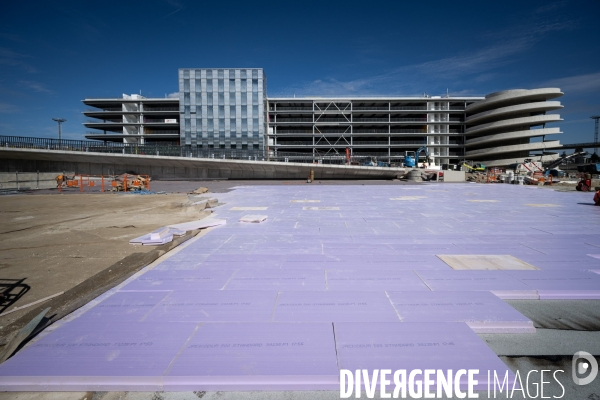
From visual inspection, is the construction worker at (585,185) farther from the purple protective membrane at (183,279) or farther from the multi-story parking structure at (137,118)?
the multi-story parking structure at (137,118)

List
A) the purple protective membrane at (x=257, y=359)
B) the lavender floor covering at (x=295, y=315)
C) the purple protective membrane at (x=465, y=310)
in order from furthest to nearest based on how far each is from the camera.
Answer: the purple protective membrane at (x=465, y=310), the lavender floor covering at (x=295, y=315), the purple protective membrane at (x=257, y=359)

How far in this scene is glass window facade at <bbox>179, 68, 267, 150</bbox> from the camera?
214ft

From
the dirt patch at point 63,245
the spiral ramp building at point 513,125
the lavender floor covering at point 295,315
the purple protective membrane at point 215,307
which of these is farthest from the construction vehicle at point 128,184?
the spiral ramp building at point 513,125

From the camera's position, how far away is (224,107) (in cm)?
6612

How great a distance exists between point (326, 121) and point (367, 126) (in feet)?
32.2

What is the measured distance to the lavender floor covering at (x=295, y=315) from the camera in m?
2.69

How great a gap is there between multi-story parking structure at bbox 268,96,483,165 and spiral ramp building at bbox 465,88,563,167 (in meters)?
5.75

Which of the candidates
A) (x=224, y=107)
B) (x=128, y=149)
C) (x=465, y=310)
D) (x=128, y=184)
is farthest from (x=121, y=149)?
(x=465, y=310)

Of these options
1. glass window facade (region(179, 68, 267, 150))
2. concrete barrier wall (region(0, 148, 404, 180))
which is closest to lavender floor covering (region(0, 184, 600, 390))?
concrete barrier wall (region(0, 148, 404, 180))

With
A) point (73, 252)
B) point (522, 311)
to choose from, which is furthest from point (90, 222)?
point (522, 311)

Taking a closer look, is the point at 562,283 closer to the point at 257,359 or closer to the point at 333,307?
the point at 333,307

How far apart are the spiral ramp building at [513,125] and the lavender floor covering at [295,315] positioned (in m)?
71.5

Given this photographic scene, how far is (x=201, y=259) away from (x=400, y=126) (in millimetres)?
78721

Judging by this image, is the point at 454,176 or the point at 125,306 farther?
the point at 454,176
